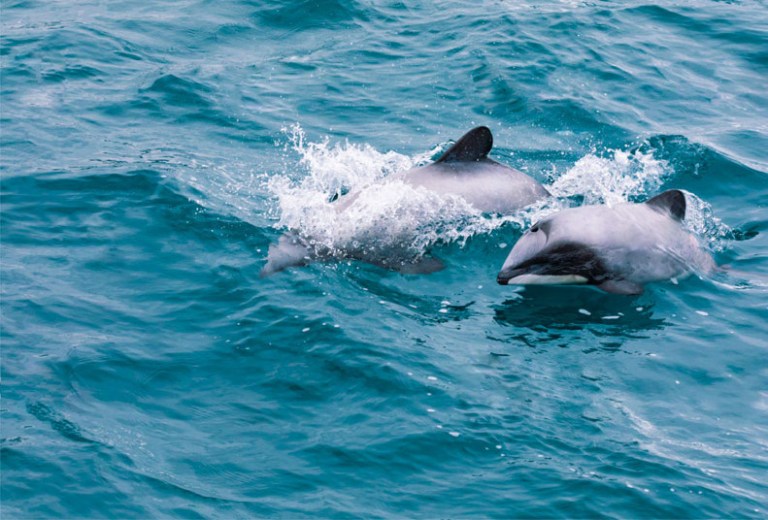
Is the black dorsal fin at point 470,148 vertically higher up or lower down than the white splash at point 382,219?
higher up

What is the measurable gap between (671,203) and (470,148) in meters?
2.76

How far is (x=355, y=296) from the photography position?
38.7ft

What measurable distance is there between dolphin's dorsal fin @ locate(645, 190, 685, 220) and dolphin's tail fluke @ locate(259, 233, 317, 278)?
453 cm

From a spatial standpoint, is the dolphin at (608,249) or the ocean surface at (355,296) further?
the dolphin at (608,249)

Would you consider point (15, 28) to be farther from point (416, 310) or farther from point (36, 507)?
point (36, 507)

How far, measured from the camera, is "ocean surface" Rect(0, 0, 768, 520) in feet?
29.0

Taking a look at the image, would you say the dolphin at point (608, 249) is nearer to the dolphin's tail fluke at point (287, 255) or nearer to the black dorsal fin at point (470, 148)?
the black dorsal fin at point (470, 148)

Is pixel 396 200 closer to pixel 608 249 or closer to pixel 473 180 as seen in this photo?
pixel 473 180

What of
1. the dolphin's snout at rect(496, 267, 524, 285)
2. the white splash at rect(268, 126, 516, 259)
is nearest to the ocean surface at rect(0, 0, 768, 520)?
the white splash at rect(268, 126, 516, 259)

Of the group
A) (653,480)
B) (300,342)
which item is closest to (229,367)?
(300,342)

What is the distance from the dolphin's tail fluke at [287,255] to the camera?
12266 millimetres

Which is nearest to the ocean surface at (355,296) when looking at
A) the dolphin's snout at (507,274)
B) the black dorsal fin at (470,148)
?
the dolphin's snout at (507,274)

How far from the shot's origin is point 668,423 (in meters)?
9.79

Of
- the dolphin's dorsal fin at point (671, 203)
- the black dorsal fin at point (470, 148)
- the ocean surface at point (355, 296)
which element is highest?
the black dorsal fin at point (470, 148)
